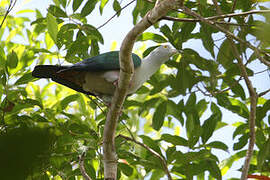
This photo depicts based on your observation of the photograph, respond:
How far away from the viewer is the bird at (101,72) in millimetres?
3158

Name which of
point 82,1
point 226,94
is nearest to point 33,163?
point 82,1

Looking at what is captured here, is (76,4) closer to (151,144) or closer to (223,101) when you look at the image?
(151,144)

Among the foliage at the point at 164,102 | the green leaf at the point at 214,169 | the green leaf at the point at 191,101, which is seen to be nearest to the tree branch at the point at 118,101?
the foliage at the point at 164,102

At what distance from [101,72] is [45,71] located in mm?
534

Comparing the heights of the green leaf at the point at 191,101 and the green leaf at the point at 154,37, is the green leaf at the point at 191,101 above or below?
below

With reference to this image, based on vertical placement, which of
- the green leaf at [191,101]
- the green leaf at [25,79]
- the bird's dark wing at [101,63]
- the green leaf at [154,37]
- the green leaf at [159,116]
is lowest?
the green leaf at [159,116]

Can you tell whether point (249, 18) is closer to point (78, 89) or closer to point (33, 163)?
point (78, 89)

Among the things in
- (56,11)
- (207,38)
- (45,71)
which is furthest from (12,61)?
(207,38)

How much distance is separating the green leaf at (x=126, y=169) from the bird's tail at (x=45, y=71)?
1.07m

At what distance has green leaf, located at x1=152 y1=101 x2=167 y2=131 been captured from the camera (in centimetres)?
359

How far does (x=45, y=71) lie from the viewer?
3174mm

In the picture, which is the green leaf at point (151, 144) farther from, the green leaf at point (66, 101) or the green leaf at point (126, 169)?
the green leaf at point (66, 101)

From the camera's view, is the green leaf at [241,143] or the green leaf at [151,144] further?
the green leaf at [241,143]

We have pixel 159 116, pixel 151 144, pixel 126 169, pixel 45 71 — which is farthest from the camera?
pixel 159 116
